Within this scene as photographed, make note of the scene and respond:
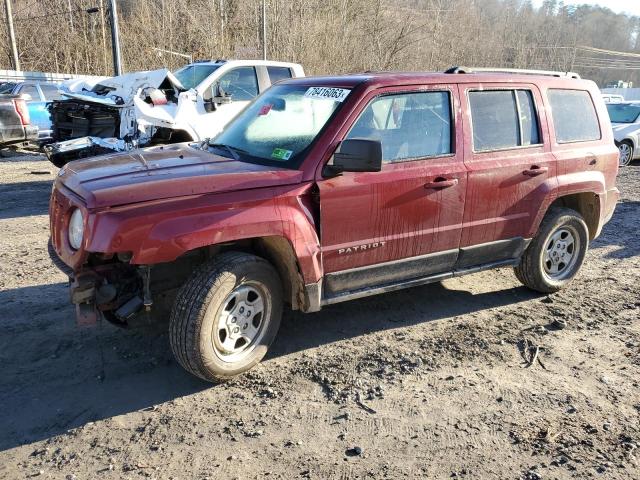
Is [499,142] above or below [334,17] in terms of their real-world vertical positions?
below

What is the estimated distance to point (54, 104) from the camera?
1002 cm

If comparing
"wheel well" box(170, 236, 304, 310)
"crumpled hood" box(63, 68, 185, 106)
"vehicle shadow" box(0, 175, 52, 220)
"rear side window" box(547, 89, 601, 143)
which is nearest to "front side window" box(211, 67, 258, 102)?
"crumpled hood" box(63, 68, 185, 106)

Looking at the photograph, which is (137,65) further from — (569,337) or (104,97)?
(569,337)

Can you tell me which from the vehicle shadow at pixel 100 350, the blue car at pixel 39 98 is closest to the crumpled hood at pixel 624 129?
the vehicle shadow at pixel 100 350

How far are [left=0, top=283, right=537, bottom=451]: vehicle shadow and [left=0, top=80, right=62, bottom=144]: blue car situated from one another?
31.1 feet

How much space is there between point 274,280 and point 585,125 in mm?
3436

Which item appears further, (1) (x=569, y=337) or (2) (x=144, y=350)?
(1) (x=569, y=337)

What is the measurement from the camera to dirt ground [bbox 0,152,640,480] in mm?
2896

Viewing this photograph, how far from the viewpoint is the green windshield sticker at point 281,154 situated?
3.80 meters

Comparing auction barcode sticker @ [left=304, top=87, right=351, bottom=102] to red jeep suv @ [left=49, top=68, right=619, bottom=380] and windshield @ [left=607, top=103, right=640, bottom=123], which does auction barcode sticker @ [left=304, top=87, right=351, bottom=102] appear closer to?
red jeep suv @ [left=49, top=68, right=619, bottom=380]

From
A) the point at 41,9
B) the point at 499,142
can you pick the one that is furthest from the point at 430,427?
the point at 41,9

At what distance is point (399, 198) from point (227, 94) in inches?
248

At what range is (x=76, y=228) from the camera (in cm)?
333

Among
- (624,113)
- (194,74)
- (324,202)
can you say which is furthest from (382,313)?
(624,113)
